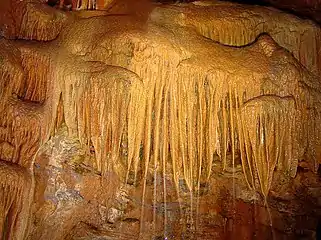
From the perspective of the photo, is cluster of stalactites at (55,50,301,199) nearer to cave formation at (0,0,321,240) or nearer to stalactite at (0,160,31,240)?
cave formation at (0,0,321,240)

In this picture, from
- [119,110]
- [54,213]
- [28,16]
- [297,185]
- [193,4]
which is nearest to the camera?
[119,110]

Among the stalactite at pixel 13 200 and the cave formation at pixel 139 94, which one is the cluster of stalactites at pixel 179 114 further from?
the stalactite at pixel 13 200

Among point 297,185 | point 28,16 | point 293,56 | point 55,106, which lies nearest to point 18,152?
point 55,106

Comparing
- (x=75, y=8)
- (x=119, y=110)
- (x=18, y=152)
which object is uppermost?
(x=75, y=8)

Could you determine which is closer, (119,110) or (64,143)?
(119,110)

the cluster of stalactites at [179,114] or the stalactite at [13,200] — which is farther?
the cluster of stalactites at [179,114]

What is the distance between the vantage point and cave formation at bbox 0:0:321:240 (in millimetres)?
4719

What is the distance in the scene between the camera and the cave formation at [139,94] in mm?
4719

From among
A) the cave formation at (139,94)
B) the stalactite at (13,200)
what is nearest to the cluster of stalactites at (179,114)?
the cave formation at (139,94)

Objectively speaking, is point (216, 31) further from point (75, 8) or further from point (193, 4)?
point (75, 8)

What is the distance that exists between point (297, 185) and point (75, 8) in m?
4.28

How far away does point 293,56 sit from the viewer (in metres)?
5.39

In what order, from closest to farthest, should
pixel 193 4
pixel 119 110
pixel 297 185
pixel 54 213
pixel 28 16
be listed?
pixel 119 110 < pixel 28 16 < pixel 193 4 < pixel 54 213 < pixel 297 185

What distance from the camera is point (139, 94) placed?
4.70 meters
